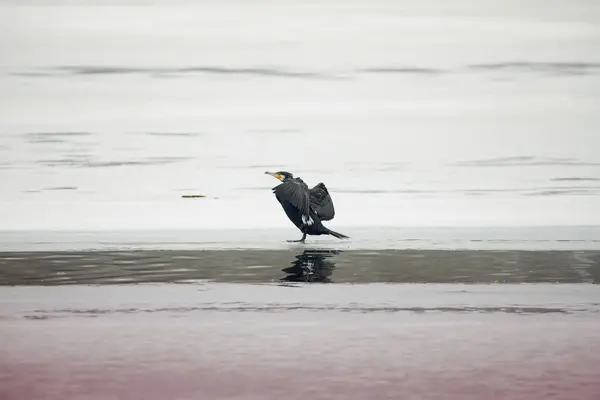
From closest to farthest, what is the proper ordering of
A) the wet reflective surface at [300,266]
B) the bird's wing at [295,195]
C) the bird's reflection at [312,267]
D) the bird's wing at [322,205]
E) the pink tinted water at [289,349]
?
the pink tinted water at [289,349]
the bird's reflection at [312,267]
the wet reflective surface at [300,266]
the bird's wing at [295,195]
the bird's wing at [322,205]

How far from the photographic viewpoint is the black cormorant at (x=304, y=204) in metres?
15.1

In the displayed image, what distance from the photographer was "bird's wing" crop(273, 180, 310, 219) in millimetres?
15094

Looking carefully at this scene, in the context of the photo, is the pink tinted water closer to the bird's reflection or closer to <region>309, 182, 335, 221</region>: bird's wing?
the bird's reflection

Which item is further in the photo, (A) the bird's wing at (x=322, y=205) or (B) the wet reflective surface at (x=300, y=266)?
(A) the bird's wing at (x=322, y=205)

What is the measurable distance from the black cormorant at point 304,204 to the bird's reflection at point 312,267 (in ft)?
5.12

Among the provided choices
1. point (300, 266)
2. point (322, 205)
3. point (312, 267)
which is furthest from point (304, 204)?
point (312, 267)

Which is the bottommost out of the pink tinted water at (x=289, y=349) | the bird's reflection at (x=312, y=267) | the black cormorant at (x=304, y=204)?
the pink tinted water at (x=289, y=349)

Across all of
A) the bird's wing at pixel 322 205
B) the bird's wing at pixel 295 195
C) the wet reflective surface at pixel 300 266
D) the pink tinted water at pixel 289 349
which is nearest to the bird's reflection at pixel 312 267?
the wet reflective surface at pixel 300 266

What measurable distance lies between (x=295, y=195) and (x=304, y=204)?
0.20 metres

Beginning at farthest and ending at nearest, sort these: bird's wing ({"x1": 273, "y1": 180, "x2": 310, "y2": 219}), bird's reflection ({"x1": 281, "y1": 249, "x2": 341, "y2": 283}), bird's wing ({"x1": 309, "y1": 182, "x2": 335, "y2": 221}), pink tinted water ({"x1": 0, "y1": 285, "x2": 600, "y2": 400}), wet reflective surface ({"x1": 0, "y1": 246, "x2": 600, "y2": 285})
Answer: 1. bird's wing ({"x1": 309, "y1": 182, "x2": 335, "y2": 221})
2. bird's wing ({"x1": 273, "y1": 180, "x2": 310, "y2": 219})
3. wet reflective surface ({"x1": 0, "y1": 246, "x2": 600, "y2": 285})
4. bird's reflection ({"x1": 281, "y1": 249, "x2": 341, "y2": 283})
5. pink tinted water ({"x1": 0, "y1": 285, "x2": 600, "y2": 400})

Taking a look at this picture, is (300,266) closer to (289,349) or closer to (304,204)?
(304,204)

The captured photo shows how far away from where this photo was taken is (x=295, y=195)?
15133 millimetres

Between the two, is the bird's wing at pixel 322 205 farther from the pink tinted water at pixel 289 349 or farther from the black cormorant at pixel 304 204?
the pink tinted water at pixel 289 349

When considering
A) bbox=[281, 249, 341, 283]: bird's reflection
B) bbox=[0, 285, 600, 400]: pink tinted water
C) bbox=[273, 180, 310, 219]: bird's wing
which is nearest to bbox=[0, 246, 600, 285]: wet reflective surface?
bbox=[281, 249, 341, 283]: bird's reflection
